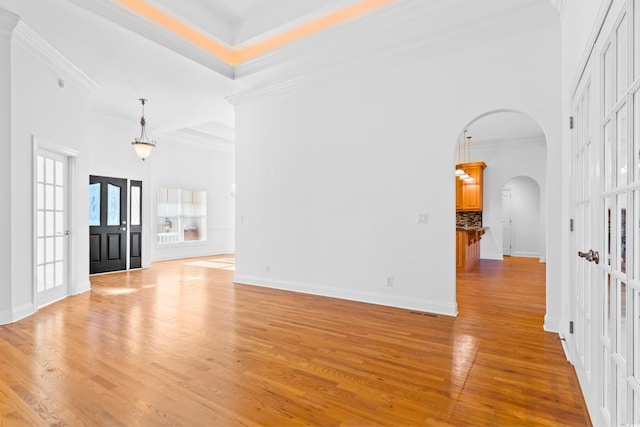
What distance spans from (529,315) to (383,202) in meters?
2.16

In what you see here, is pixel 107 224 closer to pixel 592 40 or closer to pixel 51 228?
pixel 51 228

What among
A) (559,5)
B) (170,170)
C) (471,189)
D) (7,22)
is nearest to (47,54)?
(7,22)

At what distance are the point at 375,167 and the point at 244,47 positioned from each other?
254cm

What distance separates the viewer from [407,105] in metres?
4.31

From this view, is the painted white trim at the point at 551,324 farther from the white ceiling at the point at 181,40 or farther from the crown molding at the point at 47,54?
the crown molding at the point at 47,54

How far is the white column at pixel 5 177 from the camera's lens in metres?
3.69

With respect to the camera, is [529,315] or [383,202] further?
[383,202]

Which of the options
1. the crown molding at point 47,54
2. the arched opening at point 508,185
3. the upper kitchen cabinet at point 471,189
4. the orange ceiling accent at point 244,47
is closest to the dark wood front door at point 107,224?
the crown molding at point 47,54

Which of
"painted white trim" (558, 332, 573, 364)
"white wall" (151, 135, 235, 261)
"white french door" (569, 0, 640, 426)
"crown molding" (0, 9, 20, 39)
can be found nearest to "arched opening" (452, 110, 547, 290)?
"painted white trim" (558, 332, 573, 364)

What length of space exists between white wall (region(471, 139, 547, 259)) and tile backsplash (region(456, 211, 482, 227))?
0.13 meters

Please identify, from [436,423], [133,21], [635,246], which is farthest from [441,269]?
[133,21]

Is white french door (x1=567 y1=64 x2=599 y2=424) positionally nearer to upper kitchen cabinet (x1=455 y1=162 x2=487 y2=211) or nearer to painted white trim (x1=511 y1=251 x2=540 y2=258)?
upper kitchen cabinet (x1=455 y1=162 x2=487 y2=211)

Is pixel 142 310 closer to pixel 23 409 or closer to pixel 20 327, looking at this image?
pixel 20 327

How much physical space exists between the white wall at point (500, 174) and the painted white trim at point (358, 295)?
6323mm
